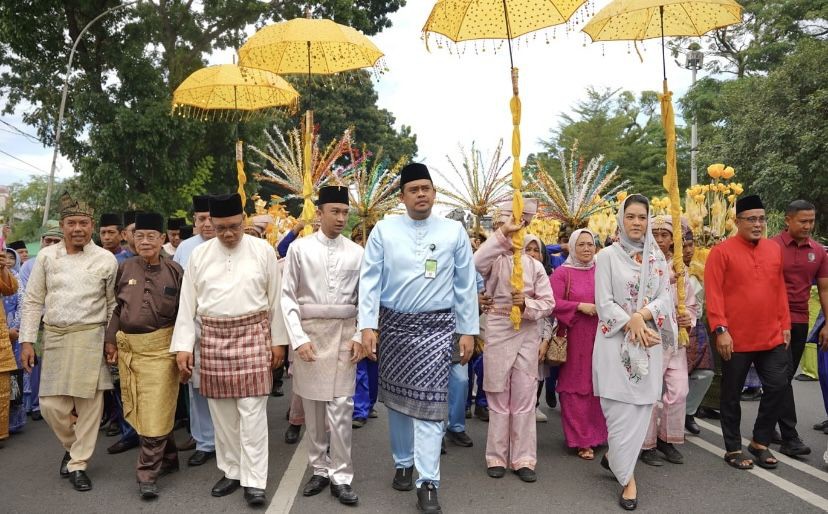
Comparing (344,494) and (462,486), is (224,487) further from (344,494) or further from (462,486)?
(462,486)

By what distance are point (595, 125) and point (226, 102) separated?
34581mm

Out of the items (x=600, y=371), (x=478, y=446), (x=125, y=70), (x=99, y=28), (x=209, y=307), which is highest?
(x=99, y=28)

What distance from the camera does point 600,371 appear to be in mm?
4613

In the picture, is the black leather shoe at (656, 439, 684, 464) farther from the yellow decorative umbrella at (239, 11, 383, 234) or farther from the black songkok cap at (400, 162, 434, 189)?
the yellow decorative umbrella at (239, 11, 383, 234)

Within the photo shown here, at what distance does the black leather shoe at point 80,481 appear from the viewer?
4.64 meters

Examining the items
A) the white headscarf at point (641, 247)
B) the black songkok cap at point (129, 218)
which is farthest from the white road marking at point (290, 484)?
the black songkok cap at point (129, 218)

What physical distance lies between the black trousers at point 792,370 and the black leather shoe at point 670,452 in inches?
35.5

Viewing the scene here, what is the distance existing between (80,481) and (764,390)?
205 inches

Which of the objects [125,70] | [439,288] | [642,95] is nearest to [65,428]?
[439,288]

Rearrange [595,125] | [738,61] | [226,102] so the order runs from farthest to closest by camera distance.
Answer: [595,125] < [738,61] < [226,102]

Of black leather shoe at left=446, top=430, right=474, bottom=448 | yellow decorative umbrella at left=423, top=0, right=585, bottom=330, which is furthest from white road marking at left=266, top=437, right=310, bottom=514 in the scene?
yellow decorative umbrella at left=423, top=0, right=585, bottom=330

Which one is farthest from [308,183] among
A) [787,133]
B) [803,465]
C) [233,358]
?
[787,133]

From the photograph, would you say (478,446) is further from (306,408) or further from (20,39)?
(20,39)

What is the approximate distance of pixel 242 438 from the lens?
14.7 feet
